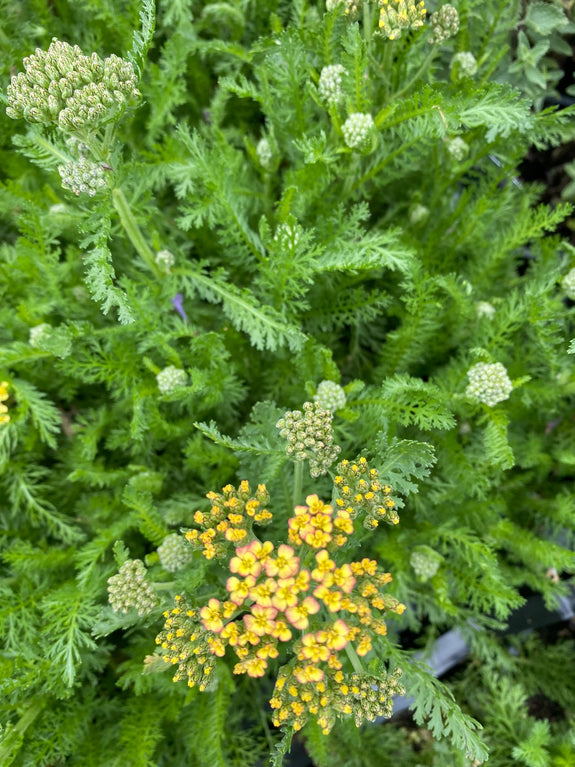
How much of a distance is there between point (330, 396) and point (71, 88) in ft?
2.79

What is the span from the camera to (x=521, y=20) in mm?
1830

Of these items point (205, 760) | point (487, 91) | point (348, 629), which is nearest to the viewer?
point (348, 629)

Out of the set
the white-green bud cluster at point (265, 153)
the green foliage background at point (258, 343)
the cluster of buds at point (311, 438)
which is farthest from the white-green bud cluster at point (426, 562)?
the white-green bud cluster at point (265, 153)

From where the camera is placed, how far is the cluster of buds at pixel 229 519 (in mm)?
1013

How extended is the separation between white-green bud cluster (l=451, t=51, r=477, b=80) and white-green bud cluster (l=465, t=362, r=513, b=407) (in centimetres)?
79

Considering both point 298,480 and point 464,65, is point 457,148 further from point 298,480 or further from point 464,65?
point 298,480

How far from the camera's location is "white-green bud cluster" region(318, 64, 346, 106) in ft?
4.40

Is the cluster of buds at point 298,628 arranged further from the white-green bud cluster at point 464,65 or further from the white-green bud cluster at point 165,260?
the white-green bud cluster at point 464,65

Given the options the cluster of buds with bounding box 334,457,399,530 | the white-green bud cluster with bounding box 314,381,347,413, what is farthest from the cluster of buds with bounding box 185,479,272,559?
the white-green bud cluster with bounding box 314,381,347,413

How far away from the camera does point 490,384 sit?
1.33m

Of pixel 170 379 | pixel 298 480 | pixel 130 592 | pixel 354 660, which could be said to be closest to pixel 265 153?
pixel 170 379

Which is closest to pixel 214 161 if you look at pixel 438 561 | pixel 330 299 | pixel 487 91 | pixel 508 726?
pixel 330 299

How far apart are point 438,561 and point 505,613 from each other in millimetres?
208

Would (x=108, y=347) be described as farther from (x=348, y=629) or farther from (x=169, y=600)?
(x=348, y=629)
